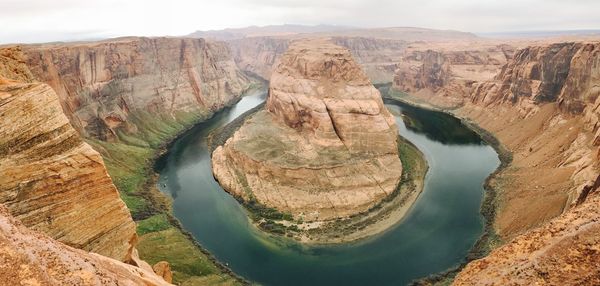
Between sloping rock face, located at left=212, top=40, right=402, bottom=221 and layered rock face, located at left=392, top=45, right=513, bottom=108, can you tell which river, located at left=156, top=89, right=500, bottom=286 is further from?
layered rock face, located at left=392, top=45, right=513, bottom=108

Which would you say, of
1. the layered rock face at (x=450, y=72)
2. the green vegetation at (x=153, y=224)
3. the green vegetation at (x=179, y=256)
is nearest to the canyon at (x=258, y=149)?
the green vegetation at (x=179, y=256)

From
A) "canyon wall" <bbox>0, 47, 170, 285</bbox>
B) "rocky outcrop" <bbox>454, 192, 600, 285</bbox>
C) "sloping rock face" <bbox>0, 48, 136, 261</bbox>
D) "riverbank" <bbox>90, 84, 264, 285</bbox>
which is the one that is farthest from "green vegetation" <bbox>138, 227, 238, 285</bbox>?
"rocky outcrop" <bbox>454, 192, 600, 285</bbox>

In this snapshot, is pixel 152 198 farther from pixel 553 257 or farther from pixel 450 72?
pixel 450 72

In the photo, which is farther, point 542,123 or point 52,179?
point 542,123

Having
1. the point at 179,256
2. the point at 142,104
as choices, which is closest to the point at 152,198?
the point at 179,256

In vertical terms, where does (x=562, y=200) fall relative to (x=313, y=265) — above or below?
above

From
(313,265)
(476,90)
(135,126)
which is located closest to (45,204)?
(313,265)

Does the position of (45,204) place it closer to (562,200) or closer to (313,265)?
(313,265)
